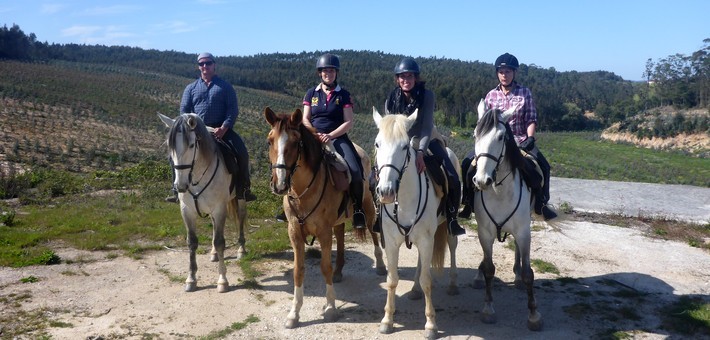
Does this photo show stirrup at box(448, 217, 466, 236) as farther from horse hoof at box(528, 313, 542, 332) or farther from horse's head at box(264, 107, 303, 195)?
horse's head at box(264, 107, 303, 195)

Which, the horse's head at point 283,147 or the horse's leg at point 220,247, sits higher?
the horse's head at point 283,147

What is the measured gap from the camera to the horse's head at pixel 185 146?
5773mm

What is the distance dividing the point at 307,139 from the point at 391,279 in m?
1.74

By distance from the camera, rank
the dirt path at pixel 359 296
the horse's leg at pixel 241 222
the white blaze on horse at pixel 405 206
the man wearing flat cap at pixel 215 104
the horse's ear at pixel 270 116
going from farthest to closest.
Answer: the horse's leg at pixel 241 222 < the man wearing flat cap at pixel 215 104 < the dirt path at pixel 359 296 < the horse's ear at pixel 270 116 < the white blaze on horse at pixel 405 206

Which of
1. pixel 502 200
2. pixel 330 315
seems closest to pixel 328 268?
pixel 330 315

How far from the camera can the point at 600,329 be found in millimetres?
5379

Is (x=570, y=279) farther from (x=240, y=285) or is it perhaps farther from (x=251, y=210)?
(x=251, y=210)

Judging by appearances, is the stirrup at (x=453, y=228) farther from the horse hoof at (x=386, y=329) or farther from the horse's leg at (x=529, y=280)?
the horse hoof at (x=386, y=329)

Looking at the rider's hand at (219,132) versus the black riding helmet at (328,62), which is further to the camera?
the rider's hand at (219,132)

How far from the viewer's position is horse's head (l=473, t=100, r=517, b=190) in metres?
4.77

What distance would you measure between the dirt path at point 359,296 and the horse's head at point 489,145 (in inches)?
69.4

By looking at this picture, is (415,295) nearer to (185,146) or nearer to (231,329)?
(231,329)

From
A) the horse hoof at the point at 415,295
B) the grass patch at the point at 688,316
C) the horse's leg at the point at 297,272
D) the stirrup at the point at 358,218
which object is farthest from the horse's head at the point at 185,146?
the grass patch at the point at 688,316

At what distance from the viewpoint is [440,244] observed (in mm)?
6047
